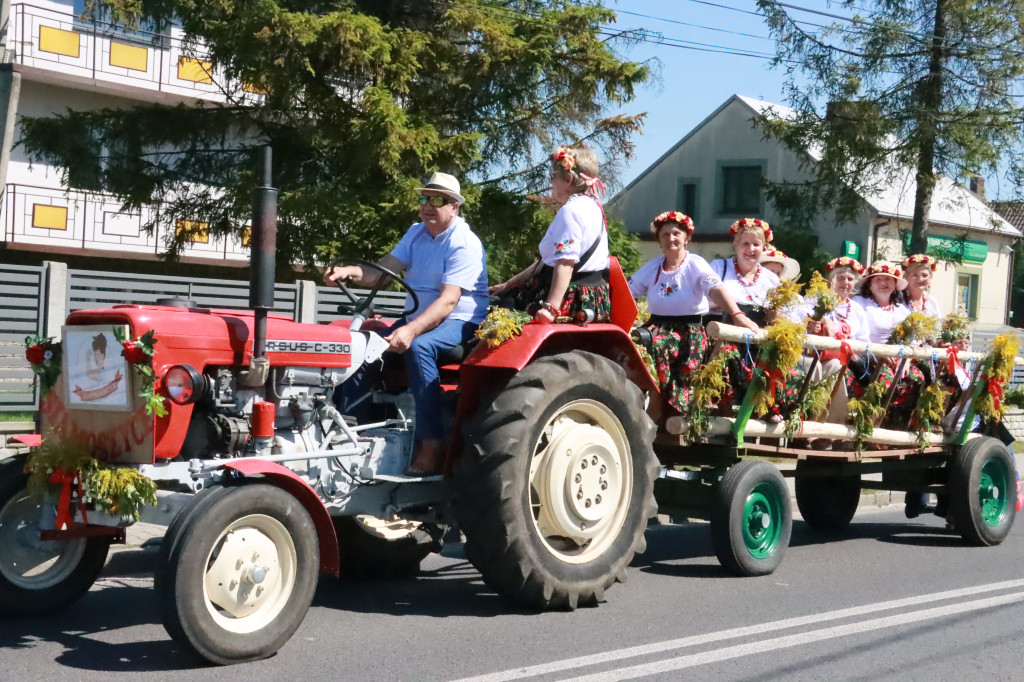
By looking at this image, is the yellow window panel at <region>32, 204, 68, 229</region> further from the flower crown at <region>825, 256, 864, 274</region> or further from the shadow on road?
the flower crown at <region>825, 256, 864, 274</region>

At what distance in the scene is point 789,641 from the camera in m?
6.02

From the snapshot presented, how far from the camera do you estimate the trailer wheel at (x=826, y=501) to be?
386 inches

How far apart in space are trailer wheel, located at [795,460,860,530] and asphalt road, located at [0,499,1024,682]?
1.55 meters

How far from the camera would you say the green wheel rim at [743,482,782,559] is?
25.5 ft

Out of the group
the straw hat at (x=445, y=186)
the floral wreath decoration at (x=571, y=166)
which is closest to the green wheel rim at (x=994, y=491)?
the floral wreath decoration at (x=571, y=166)

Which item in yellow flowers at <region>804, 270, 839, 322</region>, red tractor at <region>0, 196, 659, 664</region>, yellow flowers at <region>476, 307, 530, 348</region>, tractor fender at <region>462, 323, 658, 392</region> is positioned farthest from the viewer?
yellow flowers at <region>804, 270, 839, 322</region>

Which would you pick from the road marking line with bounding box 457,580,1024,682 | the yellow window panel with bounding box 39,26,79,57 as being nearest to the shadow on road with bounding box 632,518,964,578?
the road marking line with bounding box 457,580,1024,682

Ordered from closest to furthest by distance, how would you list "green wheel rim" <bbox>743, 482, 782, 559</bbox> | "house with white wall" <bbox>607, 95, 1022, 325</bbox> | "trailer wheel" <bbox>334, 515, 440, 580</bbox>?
"trailer wheel" <bbox>334, 515, 440, 580</bbox> → "green wheel rim" <bbox>743, 482, 782, 559</bbox> → "house with white wall" <bbox>607, 95, 1022, 325</bbox>

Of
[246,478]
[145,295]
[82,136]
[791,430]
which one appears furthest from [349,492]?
[82,136]

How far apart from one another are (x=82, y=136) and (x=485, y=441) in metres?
12.5

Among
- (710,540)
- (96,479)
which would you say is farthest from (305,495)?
(710,540)

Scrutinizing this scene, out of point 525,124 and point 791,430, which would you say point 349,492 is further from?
point 525,124

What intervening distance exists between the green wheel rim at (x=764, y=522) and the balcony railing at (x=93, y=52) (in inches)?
693

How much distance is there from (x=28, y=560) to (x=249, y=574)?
1.37 metres
